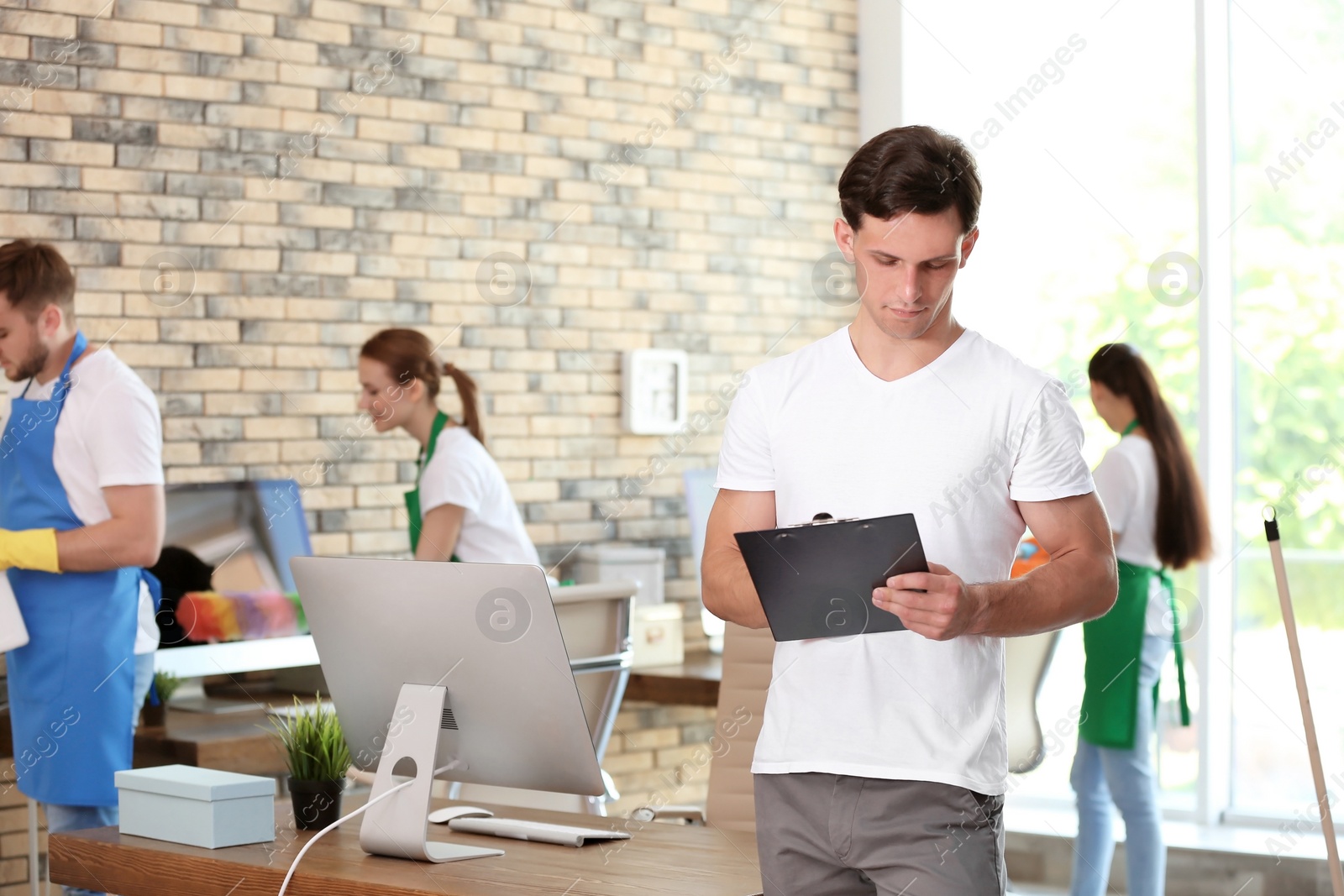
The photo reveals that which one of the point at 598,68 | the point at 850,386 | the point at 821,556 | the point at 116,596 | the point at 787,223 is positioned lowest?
the point at 116,596

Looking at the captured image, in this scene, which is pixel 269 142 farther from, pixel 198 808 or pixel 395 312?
pixel 198 808

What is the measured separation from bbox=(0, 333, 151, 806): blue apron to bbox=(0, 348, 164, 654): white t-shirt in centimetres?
3

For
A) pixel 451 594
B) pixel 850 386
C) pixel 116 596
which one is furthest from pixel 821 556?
pixel 116 596

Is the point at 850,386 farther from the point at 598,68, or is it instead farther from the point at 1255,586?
the point at 1255,586

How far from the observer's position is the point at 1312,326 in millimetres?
5340

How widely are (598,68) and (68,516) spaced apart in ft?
9.34

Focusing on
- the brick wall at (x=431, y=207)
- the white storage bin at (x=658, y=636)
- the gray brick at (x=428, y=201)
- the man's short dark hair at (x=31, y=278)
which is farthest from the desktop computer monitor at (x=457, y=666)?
the gray brick at (x=428, y=201)

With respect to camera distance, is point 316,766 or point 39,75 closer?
point 316,766

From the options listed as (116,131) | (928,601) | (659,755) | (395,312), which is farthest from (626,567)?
(928,601)

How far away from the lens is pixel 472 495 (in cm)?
407

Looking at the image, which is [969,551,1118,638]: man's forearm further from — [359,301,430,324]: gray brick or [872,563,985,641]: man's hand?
[359,301,430,324]: gray brick

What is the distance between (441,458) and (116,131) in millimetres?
1307

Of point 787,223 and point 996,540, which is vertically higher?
point 787,223

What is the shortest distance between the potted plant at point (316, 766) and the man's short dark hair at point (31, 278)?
1251mm
